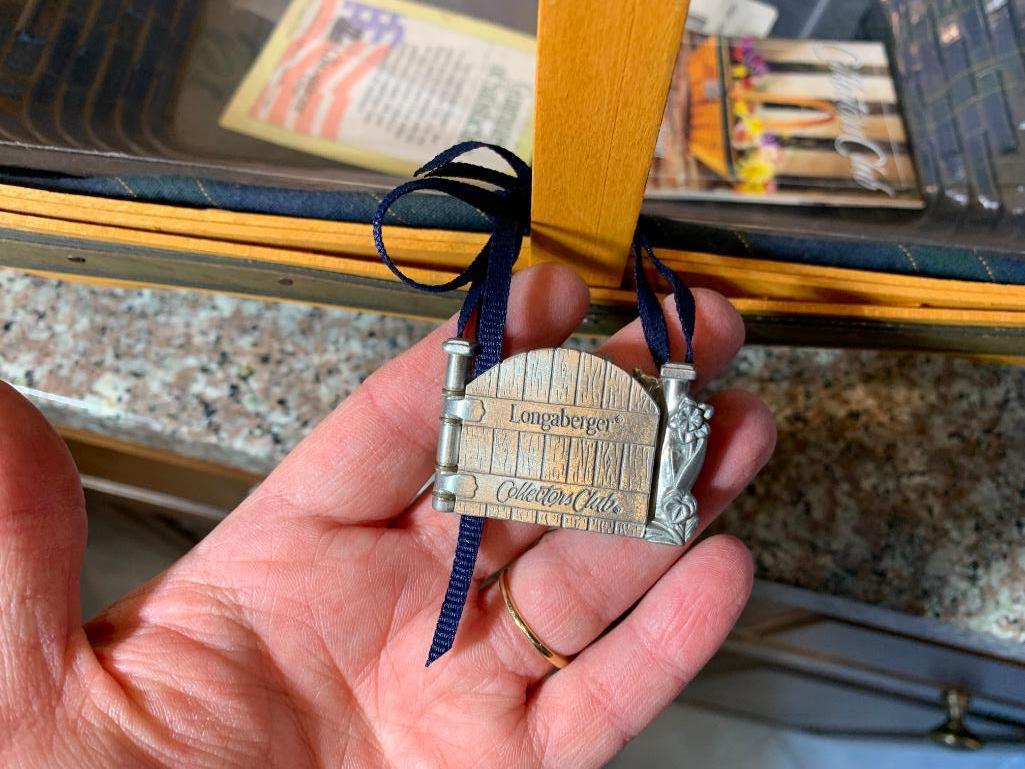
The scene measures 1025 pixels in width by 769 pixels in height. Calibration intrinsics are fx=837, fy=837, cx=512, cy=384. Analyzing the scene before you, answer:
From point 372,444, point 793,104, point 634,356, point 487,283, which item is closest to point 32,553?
point 372,444

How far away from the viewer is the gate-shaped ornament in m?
0.62

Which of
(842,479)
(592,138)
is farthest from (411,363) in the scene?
(842,479)

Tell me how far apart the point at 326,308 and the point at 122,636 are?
390 mm

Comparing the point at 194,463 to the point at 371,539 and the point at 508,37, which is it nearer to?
the point at 371,539

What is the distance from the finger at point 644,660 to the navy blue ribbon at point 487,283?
12 centimetres

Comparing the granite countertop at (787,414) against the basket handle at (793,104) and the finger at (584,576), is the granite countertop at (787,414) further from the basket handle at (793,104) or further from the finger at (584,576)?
the basket handle at (793,104)

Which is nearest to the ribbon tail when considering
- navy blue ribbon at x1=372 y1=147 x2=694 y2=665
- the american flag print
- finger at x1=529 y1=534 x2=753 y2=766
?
navy blue ribbon at x1=372 y1=147 x2=694 y2=665

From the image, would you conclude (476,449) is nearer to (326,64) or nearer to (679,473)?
(679,473)

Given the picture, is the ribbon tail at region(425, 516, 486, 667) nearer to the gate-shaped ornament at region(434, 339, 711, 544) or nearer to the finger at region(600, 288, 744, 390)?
the gate-shaped ornament at region(434, 339, 711, 544)

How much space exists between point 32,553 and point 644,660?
48 cm

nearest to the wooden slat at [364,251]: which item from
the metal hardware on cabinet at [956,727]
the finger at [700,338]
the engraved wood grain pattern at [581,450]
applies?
the finger at [700,338]

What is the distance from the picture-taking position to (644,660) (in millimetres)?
709

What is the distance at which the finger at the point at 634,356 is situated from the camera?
69 cm

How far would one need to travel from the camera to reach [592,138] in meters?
0.52
